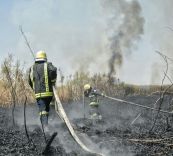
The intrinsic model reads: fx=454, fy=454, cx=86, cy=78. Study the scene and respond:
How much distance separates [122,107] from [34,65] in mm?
10551

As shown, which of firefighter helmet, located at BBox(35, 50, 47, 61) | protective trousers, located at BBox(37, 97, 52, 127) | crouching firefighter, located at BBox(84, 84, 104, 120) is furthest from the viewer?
crouching firefighter, located at BBox(84, 84, 104, 120)

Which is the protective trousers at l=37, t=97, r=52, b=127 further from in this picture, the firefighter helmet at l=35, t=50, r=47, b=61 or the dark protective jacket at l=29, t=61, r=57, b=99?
the firefighter helmet at l=35, t=50, r=47, b=61

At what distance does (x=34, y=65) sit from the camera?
11555 millimetres

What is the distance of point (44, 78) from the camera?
11359 mm

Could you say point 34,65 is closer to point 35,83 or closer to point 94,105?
point 35,83

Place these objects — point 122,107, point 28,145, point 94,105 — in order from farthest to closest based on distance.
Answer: point 122,107
point 94,105
point 28,145

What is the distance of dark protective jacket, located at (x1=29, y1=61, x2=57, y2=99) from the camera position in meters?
11.3

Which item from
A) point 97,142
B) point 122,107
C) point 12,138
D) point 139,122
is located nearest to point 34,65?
point 12,138

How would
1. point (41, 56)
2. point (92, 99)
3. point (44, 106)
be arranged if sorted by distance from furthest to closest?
point (92, 99) < point (41, 56) < point (44, 106)

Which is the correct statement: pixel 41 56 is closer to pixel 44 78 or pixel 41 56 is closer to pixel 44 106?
pixel 44 78

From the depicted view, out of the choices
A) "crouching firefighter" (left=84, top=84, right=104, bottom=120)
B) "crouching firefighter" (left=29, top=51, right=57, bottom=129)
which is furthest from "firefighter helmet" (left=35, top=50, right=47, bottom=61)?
"crouching firefighter" (left=84, top=84, right=104, bottom=120)

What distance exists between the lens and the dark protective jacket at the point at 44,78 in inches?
445

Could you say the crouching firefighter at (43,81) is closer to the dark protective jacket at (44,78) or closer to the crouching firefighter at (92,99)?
the dark protective jacket at (44,78)

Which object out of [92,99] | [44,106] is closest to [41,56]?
[44,106]
